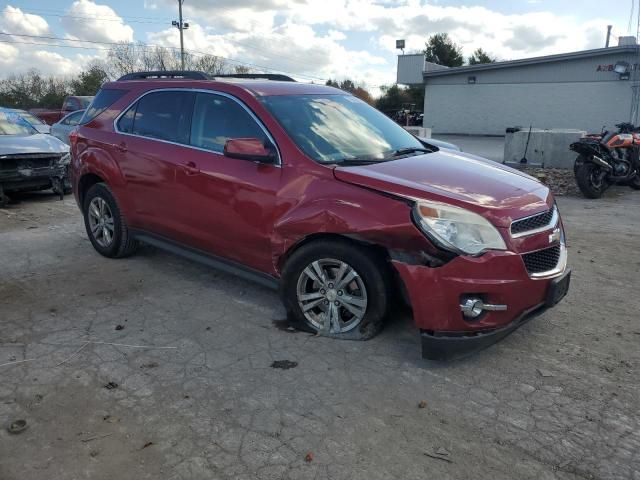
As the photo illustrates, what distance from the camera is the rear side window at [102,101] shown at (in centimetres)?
550

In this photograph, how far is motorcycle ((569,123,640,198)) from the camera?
9.91m

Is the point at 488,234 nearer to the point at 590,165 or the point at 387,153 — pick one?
the point at 387,153

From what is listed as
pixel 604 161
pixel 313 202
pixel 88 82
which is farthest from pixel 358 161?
pixel 88 82

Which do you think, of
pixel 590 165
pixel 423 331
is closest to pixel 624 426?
pixel 423 331

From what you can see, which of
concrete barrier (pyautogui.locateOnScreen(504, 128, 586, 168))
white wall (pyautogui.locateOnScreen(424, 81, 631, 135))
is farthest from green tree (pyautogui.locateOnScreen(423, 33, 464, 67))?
concrete barrier (pyautogui.locateOnScreen(504, 128, 586, 168))

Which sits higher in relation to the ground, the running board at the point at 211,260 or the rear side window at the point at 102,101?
the rear side window at the point at 102,101

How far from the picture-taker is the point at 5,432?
2783 mm

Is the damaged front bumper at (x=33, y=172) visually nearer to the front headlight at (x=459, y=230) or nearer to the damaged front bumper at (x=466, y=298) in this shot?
the damaged front bumper at (x=466, y=298)

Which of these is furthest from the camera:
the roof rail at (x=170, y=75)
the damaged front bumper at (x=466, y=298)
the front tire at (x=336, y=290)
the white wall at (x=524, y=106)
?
the white wall at (x=524, y=106)

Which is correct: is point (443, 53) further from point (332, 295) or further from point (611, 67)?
point (332, 295)

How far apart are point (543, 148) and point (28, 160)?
11591 mm

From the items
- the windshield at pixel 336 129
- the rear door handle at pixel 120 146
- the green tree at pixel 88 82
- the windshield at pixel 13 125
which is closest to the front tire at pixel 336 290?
the windshield at pixel 336 129

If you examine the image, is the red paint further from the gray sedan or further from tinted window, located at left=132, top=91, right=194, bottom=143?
the gray sedan

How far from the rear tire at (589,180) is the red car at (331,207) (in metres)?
6.37
